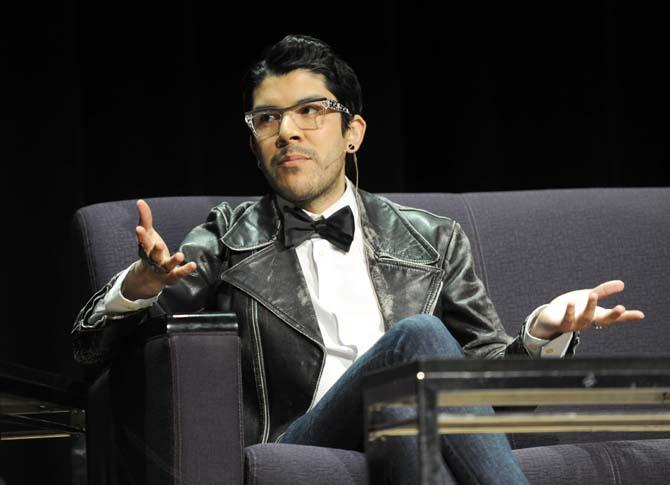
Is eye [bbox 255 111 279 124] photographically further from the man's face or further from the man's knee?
the man's knee

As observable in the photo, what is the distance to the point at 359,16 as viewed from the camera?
3.09m

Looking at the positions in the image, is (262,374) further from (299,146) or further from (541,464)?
(541,464)

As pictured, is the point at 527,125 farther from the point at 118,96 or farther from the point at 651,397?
the point at 651,397

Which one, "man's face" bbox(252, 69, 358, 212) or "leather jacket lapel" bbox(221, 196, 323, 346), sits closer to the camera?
"leather jacket lapel" bbox(221, 196, 323, 346)

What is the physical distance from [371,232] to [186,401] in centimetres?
71

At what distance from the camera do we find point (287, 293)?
2.21 meters

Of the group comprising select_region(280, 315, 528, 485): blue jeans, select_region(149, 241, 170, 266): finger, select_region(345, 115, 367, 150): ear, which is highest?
select_region(345, 115, 367, 150): ear

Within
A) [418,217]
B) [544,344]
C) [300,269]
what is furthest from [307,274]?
[544,344]

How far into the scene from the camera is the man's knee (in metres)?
1.78

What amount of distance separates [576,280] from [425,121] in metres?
0.80

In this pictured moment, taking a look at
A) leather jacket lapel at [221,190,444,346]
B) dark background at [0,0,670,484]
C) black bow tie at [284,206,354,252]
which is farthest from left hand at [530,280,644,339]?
dark background at [0,0,670,484]

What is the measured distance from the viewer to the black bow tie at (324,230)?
2.28m

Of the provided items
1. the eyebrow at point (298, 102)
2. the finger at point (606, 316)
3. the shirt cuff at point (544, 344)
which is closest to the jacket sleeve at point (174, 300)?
the eyebrow at point (298, 102)

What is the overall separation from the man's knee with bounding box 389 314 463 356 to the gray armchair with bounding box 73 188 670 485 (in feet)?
0.65
